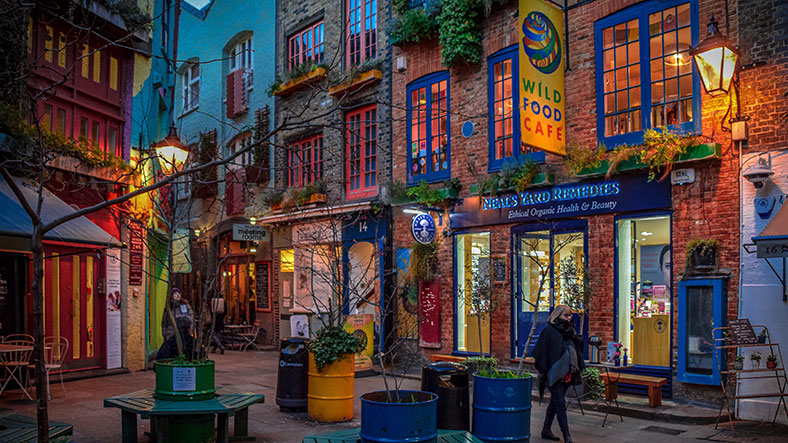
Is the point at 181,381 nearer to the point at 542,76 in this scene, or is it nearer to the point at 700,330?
the point at 700,330

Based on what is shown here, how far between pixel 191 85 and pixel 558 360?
19852mm

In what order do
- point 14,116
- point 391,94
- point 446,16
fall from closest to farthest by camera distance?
point 14,116, point 446,16, point 391,94

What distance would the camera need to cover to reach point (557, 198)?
40.8ft

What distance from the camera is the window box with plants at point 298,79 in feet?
58.3

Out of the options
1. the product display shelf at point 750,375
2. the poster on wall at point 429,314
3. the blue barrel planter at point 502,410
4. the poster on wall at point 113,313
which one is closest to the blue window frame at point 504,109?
the poster on wall at point 429,314

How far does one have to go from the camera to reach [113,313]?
14320mm

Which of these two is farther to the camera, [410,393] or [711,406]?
[711,406]

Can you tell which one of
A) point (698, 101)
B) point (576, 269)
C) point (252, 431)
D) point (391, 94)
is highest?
point (391, 94)

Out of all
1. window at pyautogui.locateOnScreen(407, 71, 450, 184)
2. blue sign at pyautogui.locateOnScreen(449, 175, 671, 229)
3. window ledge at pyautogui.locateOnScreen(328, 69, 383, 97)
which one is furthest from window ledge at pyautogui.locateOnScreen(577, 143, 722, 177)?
window ledge at pyautogui.locateOnScreen(328, 69, 383, 97)

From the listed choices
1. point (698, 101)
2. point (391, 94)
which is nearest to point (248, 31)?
point (391, 94)

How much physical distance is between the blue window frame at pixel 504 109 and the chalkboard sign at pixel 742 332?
5.11 metres

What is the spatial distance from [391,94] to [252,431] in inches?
366

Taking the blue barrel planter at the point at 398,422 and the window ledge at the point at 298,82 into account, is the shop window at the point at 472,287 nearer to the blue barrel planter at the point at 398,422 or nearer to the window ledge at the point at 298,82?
the window ledge at the point at 298,82

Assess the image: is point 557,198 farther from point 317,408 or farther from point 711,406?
point 317,408
